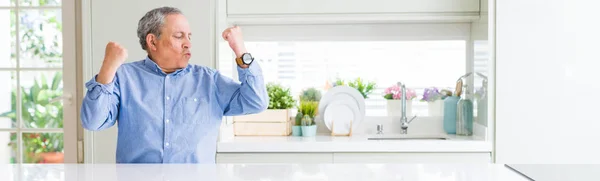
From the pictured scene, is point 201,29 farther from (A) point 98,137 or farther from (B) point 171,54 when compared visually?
(B) point 171,54

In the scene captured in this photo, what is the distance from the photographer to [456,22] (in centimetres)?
365

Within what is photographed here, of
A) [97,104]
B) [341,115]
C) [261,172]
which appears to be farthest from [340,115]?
[261,172]

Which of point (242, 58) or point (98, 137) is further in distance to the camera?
point (98, 137)

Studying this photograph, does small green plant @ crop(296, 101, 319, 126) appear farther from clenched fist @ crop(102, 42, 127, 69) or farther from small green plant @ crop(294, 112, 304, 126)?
clenched fist @ crop(102, 42, 127, 69)

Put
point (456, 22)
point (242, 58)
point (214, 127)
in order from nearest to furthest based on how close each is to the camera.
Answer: point (242, 58) < point (214, 127) < point (456, 22)

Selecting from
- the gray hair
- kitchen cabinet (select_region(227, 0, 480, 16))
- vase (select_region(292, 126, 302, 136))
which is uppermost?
kitchen cabinet (select_region(227, 0, 480, 16))

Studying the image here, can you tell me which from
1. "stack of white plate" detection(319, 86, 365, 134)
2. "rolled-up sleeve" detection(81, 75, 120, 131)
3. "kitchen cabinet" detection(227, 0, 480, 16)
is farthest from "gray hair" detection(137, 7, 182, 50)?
"stack of white plate" detection(319, 86, 365, 134)

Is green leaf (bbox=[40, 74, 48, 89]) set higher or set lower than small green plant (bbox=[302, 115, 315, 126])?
higher

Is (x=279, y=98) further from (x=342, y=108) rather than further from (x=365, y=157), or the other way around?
(x=365, y=157)

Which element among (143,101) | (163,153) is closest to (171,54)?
(143,101)

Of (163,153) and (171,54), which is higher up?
(171,54)

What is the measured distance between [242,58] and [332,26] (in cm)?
171

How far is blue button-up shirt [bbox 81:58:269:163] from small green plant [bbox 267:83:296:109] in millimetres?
1314

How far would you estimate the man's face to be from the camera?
2182mm
